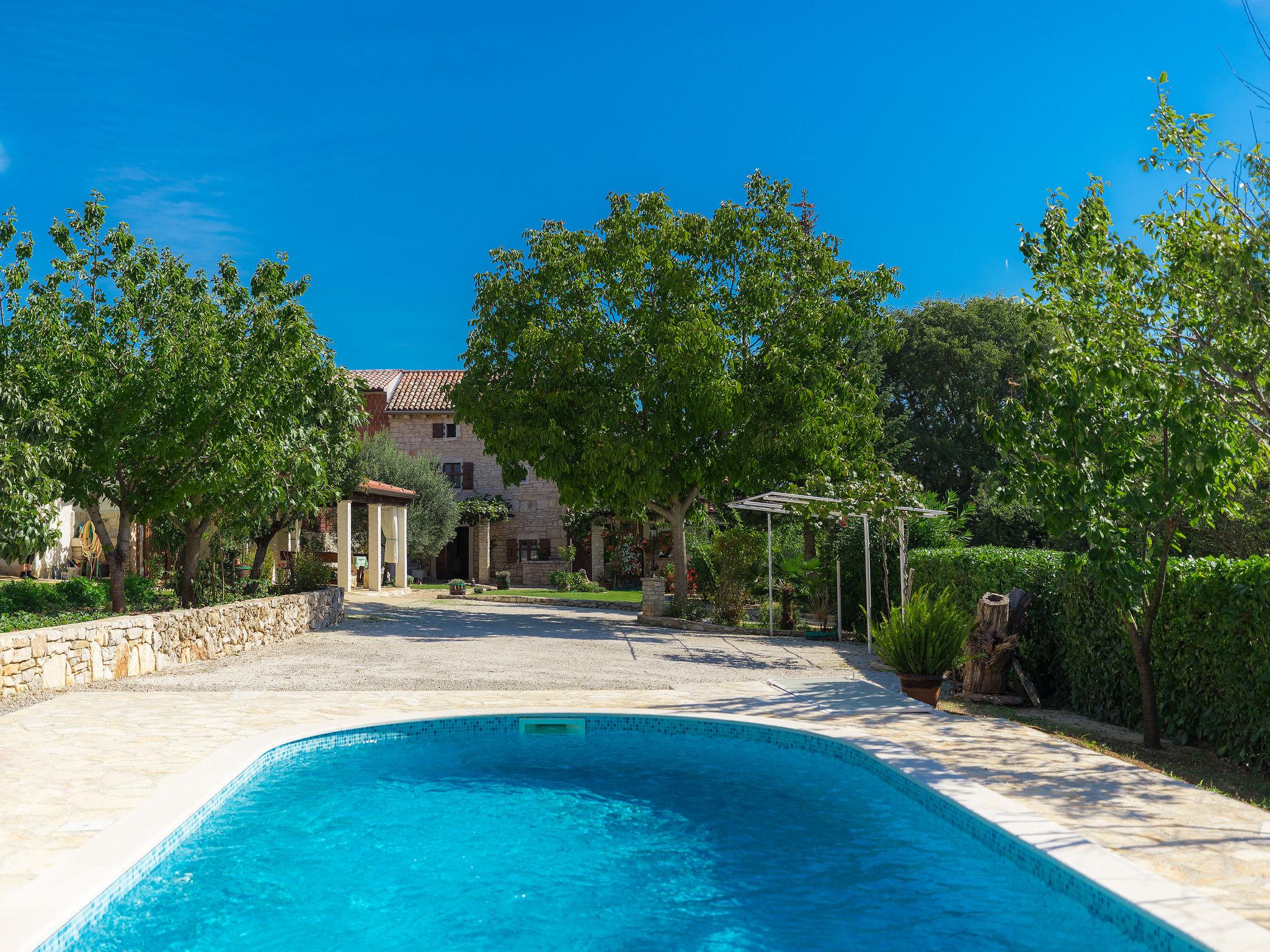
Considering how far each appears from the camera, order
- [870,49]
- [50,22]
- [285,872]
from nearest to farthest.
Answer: [285,872]
[50,22]
[870,49]

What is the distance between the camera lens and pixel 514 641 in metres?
16.0

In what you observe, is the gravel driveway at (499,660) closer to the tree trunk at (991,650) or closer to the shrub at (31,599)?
the tree trunk at (991,650)

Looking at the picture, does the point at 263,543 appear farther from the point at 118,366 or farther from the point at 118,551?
the point at 118,366

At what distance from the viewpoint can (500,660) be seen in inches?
529

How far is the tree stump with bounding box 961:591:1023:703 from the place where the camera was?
10508 millimetres

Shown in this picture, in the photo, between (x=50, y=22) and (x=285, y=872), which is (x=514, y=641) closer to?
(x=285, y=872)

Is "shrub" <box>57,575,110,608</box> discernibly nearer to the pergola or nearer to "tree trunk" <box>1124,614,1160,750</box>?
the pergola

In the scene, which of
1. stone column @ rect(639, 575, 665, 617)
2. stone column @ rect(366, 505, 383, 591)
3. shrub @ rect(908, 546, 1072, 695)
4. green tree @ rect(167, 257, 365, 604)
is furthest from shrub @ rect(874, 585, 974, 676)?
stone column @ rect(366, 505, 383, 591)

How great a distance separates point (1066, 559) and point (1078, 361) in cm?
329

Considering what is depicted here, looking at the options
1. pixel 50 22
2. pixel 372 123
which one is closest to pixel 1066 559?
pixel 50 22

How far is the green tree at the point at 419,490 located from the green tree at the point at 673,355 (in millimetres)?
13184

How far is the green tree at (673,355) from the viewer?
1916 centimetres

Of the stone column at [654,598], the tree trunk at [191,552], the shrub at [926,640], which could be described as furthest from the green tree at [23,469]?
the stone column at [654,598]

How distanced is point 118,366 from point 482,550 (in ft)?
79.5
